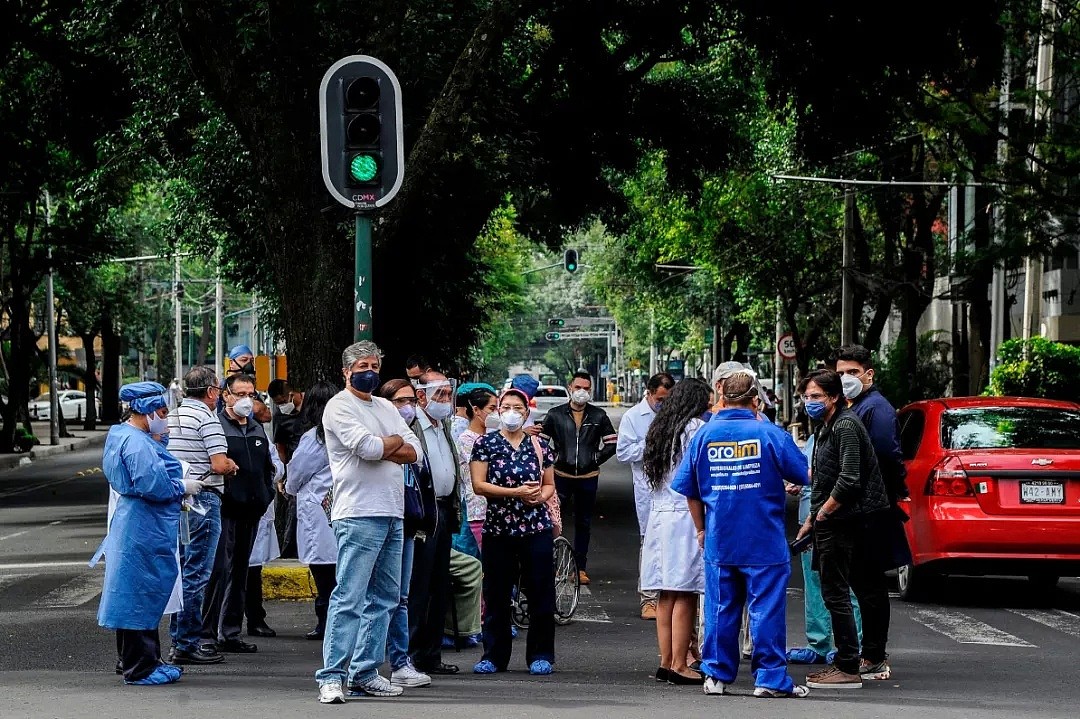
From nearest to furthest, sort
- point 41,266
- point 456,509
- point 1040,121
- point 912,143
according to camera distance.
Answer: point 456,509
point 1040,121
point 912,143
point 41,266

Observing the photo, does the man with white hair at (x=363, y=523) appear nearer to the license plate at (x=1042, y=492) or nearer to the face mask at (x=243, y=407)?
the face mask at (x=243, y=407)

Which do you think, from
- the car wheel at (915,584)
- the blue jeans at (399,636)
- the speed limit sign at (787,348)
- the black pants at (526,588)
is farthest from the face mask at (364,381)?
the speed limit sign at (787,348)

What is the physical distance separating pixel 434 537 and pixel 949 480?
510cm

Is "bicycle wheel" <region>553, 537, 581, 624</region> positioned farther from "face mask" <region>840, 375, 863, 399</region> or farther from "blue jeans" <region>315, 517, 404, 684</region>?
"blue jeans" <region>315, 517, 404, 684</region>

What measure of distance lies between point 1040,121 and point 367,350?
11.3 meters

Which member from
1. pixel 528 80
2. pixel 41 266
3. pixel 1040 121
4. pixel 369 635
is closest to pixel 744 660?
pixel 369 635

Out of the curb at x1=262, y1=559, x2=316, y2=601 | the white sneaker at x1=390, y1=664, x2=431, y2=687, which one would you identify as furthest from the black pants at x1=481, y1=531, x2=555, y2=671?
the curb at x1=262, y1=559, x2=316, y2=601

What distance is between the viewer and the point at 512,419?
958cm

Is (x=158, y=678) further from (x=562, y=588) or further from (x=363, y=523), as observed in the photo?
(x=562, y=588)

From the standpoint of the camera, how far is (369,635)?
8562 mm

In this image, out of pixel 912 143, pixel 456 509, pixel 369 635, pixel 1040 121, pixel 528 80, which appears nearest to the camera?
pixel 369 635

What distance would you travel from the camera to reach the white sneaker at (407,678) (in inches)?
354

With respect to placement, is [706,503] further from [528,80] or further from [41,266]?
[41,266]

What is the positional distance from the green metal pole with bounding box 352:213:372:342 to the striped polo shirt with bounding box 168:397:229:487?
1520mm
